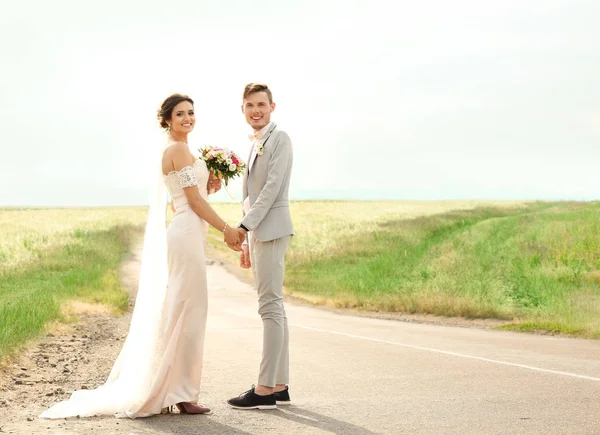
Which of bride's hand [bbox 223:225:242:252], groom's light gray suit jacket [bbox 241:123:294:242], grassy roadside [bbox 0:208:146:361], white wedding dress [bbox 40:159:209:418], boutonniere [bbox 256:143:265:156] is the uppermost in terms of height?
boutonniere [bbox 256:143:265:156]

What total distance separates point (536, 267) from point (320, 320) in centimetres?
1032

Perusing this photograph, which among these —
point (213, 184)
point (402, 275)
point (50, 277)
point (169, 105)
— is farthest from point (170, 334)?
point (402, 275)

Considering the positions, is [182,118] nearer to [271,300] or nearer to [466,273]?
[271,300]

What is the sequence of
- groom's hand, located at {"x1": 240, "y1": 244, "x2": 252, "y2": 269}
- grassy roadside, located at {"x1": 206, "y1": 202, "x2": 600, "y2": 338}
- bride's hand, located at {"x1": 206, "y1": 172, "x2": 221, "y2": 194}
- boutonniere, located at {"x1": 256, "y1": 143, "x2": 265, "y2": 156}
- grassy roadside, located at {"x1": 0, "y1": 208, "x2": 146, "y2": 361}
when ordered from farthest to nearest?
grassy roadside, located at {"x1": 206, "y1": 202, "x2": 600, "y2": 338}
grassy roadside, located at {"x1": 0, "y1": 208, "x2": 146, "y2": 361}
bride's hand, located at {"x1": 206, "y1": 172, "x2": 221, "y2": 194}
groom's hand, located at {"x1": 240, "y1": 244, "x2": 252, "y2": 269}
boutonniere, located at {"x1": 256, "y1": 143, "x2": 265, "y2": 156}

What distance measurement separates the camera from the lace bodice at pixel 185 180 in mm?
7707

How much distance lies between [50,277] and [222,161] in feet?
63.2

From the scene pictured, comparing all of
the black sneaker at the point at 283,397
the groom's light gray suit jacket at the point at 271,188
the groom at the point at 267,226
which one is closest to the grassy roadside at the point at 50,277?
the black sneaker at the point at 283,397

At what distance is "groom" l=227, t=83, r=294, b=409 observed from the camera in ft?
25.3

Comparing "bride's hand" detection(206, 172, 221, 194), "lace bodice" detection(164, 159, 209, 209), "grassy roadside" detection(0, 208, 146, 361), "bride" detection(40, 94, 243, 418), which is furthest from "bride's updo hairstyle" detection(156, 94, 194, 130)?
"grassy roadside" detection(0, 208, 146, 361)

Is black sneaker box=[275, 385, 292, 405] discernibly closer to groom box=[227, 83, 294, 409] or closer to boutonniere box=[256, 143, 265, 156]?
groom box=[227, 83, 294, 409]

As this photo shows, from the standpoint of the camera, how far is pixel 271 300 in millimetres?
7750

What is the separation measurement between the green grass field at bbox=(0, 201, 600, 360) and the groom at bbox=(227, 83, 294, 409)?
4892 mm

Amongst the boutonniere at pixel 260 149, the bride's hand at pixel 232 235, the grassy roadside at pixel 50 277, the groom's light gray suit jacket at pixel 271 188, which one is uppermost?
the boutonniere at pixel 260 149

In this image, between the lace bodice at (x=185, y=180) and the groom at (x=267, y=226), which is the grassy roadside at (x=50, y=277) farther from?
the groom at (x=267, y=226)
